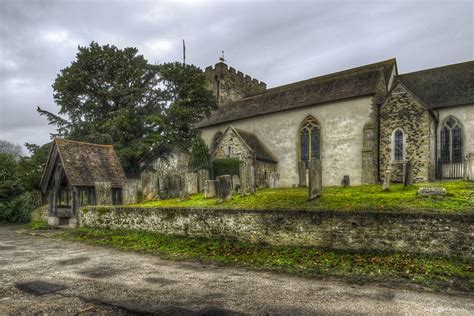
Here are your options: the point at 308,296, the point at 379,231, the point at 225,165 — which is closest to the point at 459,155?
the point at 225,165

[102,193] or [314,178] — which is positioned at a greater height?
[314,178]

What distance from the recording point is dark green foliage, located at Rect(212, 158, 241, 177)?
21892mm

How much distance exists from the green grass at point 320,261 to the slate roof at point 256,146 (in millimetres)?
13459

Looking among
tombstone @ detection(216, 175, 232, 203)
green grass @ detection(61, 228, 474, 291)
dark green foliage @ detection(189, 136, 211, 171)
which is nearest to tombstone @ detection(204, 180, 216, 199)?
tombstone @ detection(216, 175, 232, 203)

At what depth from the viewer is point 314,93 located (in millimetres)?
25047

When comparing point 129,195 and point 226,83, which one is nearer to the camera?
point 129,195

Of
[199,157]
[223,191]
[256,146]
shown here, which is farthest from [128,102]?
[223,191]

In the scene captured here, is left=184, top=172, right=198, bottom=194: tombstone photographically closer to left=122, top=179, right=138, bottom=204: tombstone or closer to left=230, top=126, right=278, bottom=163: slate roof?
left=122, top=179, right=138, bottom=204: tombstone

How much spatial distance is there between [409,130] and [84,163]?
18.8 m

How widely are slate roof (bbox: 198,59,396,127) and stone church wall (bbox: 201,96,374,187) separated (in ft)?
1.63

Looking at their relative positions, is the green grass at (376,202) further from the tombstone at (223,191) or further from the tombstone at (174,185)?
the tombstone at (174,185)

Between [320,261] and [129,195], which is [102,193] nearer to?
[129,195]

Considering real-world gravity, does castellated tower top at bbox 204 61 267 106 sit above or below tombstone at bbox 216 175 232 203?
above

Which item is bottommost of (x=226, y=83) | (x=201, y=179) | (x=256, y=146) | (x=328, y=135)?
(x=201, y=179)
